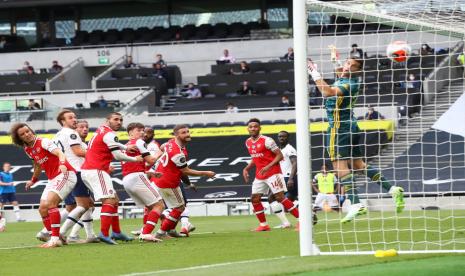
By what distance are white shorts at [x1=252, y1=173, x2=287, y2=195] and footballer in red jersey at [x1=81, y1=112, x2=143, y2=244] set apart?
3583mm

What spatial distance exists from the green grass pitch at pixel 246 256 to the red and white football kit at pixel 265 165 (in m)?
1.08

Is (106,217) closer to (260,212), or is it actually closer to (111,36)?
(260,212)

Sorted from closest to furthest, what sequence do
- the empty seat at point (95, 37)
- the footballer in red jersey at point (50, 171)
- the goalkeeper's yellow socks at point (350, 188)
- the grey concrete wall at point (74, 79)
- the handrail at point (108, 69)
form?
the goalkeeper's yellow socks at point (350, 188) < the footballer in red jersey at point (50, 171) < the handrail at point (108, 69) < the grey concrete wall at point (74, 79) < the empty seat at point (95, 37)

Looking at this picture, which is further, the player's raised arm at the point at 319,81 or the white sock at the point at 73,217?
the white sock at the point at 73,217

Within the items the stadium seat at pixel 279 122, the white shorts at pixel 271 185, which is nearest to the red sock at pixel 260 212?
the white shorts at pixel 271 185

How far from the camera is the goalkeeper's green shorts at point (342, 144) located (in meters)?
14.6

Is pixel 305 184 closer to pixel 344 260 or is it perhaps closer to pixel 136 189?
pixel 344 260

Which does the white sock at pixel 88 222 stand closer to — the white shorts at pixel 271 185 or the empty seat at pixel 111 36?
the white shorts at pixel 271 185

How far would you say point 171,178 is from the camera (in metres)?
16.4

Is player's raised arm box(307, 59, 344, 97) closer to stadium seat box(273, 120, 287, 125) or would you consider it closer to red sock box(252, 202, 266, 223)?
red sock box(252, 202, 266, 223)

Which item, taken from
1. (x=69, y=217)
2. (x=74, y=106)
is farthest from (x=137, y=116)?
(x=69, y=217)

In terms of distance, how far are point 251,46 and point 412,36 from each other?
8331 mm

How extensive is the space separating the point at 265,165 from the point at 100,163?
4.00 meters

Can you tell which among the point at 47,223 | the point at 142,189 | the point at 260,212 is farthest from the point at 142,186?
the point at 260,212
